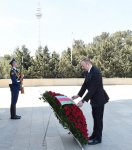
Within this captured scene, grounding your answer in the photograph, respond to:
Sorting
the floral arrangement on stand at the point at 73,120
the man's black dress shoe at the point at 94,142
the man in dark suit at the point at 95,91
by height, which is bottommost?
the man's black dress shoe at the point at 94,142

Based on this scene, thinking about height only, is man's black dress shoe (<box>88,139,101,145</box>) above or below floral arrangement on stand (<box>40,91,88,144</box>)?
below

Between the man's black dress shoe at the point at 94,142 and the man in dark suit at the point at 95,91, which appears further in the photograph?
the man's black dress shoe at the point at 94,142

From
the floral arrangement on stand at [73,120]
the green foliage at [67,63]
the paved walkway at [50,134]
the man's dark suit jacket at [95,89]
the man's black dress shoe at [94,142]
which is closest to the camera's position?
the floral arrangement on stand at [73,120]

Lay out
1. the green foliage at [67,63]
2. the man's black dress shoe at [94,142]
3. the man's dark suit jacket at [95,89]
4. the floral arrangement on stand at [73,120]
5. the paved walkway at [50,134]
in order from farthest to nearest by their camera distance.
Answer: the green foliage at [67,63]
the man's black dress shoe at [94,142]
the paved walkway at [50,134]
the man's dark suit jacket at [95,89]
the floral arrangement on stand at [73,120]

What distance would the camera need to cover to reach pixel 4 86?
33312 mm

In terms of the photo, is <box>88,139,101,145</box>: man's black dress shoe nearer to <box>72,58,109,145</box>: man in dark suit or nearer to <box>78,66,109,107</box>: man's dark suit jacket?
<box>72,58,109,145</box>: man in dark suit

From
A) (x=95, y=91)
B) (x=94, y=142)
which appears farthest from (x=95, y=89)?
(x=94, y=142)

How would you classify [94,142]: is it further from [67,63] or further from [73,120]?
[67,63]

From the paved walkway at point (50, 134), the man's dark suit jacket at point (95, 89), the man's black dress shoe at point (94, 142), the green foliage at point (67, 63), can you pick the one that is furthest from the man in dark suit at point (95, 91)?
the green foliage at point (67, 63)

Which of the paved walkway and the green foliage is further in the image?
the green foliage

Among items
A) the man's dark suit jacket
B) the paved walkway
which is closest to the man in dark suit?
the man's dark suit jacket

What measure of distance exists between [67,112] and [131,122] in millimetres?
4021

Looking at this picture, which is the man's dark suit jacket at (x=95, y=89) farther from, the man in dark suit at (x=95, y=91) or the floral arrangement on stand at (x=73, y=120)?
the floral arrangement on stand at (x=73, y=120)

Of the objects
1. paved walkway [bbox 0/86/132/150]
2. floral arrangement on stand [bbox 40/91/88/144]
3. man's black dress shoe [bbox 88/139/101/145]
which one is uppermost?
floral arrangement on stand [bbox 40/91/88/144]
